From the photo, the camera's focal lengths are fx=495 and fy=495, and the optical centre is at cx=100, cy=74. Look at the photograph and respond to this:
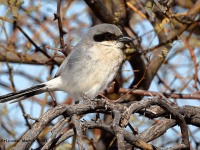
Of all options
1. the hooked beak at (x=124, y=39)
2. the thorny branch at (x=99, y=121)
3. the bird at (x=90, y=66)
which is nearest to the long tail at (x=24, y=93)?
the bird at (x=90, y=66)

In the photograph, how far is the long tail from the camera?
10.5ft

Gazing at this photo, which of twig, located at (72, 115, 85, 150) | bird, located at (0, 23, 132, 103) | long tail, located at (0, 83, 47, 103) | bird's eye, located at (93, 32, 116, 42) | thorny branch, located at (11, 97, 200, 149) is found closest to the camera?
twig, located at (72, 115, 85, 150)

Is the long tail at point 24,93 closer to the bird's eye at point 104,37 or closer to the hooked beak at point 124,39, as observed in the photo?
the bird's eye at point 104,37

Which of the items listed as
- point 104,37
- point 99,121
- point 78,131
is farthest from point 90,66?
point 78,131

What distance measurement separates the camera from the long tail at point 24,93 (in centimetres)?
321

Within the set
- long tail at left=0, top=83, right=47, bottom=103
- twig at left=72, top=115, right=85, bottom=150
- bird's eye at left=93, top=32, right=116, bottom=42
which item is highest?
twig at left=72, top=115, right=85, bottom=150

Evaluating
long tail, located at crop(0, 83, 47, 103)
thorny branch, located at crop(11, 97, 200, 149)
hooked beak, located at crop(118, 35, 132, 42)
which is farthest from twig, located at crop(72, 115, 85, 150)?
hooked beak, located at crop(118, 35, 132, 42)

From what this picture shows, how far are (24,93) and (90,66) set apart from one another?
1.61ft

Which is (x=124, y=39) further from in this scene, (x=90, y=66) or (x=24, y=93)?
(x=24, y=93)

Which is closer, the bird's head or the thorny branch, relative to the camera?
the thorny branch

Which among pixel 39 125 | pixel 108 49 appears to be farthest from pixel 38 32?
pixel 39 125

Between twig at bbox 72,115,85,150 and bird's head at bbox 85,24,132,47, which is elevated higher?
twig at bbox 72,115,85,150

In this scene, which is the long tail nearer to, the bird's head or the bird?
the bird

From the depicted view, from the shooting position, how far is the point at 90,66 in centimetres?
334
